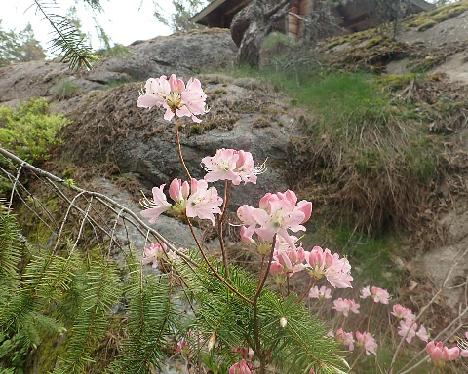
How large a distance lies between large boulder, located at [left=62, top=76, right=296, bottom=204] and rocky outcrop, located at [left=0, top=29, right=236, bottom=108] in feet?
8.17

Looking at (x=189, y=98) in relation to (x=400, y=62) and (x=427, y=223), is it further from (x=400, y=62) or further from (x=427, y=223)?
(x=400, y=62)

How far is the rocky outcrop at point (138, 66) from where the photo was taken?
7199 millimetres

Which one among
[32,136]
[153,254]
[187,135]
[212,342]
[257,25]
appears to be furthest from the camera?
[257,25]

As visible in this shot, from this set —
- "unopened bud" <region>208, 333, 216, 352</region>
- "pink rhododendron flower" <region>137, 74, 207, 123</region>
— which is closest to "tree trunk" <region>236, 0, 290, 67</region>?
"pink rhododendron flower" <region>137, 74, 207, 123</region>

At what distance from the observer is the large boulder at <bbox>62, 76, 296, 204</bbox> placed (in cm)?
378

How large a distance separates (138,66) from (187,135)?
421cm

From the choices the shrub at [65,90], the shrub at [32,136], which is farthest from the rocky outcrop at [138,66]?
the shrub at [32,136]

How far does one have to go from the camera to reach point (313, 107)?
4363 mm

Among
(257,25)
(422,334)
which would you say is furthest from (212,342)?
(257,25)

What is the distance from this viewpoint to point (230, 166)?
1.05 metres

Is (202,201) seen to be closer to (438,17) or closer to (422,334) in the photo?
(422,334)

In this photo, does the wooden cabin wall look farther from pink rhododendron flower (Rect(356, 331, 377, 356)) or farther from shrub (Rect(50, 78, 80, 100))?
pink rhododendron flower (Rect(356, 331, 377, 356))

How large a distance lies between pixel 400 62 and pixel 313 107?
213cm

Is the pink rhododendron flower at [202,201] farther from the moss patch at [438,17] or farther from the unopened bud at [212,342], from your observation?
the moss patch at [438,17]
